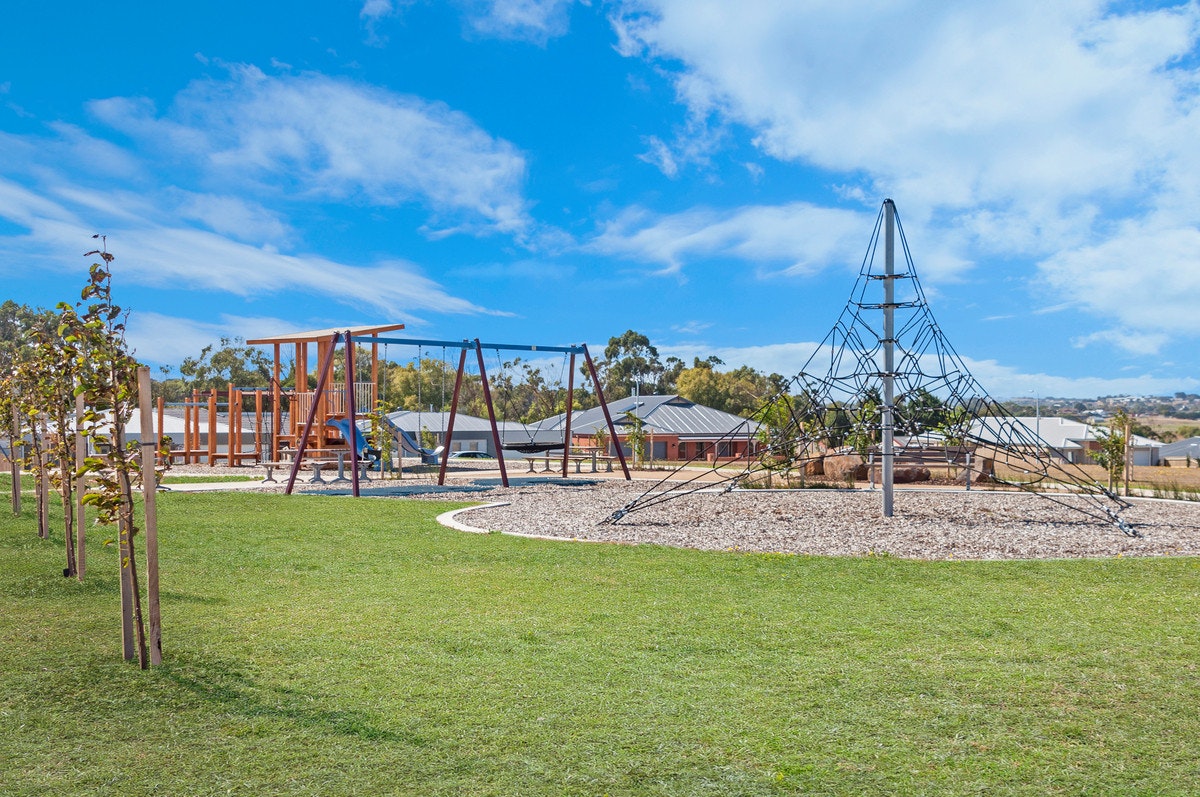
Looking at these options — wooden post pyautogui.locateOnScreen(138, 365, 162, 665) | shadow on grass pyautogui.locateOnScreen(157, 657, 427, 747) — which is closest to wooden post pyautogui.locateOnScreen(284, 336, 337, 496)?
wooden post pyautogui.locateOnScreen(138, 365, 162, 665)

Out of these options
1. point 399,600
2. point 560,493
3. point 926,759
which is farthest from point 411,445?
point 926,759

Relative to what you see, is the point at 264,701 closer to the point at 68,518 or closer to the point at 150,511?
the point at 150,511

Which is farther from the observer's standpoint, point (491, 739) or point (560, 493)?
point (560, 493)

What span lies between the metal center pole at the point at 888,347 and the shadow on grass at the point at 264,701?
10.1m

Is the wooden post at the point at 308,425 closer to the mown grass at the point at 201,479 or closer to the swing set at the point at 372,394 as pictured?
the swing set at the point at 372,394

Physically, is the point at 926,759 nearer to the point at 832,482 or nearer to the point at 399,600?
the point at 399,600

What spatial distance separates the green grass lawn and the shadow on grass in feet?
0.06

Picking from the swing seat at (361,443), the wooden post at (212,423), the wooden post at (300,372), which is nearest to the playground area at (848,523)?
the swing seat at (361,443)

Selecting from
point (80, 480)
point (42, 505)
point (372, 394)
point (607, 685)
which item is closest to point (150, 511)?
point (80, 480)

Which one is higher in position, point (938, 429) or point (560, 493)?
point (938, 429)

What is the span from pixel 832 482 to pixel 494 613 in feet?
54.9

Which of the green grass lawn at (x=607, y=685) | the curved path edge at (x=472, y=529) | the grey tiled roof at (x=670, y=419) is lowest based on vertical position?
the green grass lawn at (x=607, y=685)

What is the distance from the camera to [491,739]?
401cm

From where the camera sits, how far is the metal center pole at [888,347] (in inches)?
515
